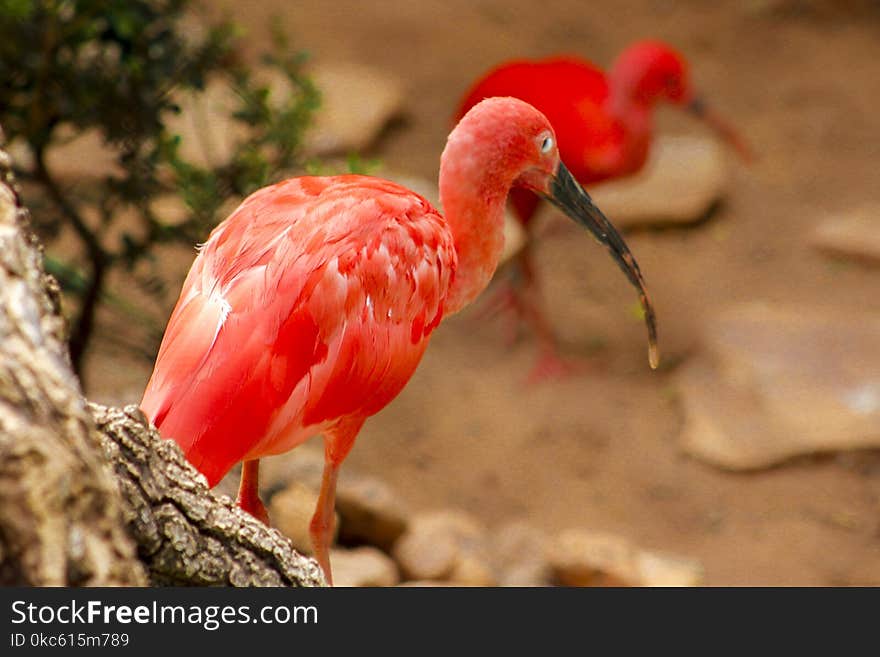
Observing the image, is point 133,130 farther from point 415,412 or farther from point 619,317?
point 619,317

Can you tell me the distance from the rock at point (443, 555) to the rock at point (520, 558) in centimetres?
6

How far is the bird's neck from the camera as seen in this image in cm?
251

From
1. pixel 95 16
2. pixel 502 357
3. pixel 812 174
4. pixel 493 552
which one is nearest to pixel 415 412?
pixel 502 357

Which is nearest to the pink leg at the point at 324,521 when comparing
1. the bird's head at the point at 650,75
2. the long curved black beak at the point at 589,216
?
the long curved black beak at the point at 589,216

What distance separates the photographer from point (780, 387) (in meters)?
4.83

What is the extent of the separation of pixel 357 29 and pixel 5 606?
242 inches

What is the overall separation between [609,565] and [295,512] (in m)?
1.02

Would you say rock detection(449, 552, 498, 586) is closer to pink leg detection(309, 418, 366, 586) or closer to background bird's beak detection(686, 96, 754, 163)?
pink leg detection(309, 418, 366, 586)

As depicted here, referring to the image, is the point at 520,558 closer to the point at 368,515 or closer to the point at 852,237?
the point at 368,515

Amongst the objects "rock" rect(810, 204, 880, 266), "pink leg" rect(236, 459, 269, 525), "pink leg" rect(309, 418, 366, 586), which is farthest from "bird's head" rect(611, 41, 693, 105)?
"pink leg" rect(236, 459, 269, 525)

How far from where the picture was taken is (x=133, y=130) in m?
3.51

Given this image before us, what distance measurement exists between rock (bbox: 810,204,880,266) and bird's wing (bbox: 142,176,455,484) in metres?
3.62

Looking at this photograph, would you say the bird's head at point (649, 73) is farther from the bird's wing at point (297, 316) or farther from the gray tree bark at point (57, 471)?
the gray tree bark at point (57, 471)

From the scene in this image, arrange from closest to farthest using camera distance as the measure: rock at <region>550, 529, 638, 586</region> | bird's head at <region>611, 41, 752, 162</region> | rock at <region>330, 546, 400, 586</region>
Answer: rock at <region>330, 546, 400, 586</region>, rock at <region>550, 529, 638, 586</region>, bird's head at <region>611, 41, 752, 162</region>
